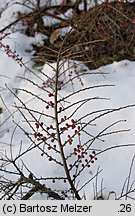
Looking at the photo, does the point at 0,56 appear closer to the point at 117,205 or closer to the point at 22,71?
the point at 22,71

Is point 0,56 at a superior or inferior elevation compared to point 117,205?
superior

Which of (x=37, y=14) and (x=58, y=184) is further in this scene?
(x=37, y=14)

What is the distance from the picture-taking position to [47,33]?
4047mm

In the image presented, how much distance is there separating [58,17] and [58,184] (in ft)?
5.50

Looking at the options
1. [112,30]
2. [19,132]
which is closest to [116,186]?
[19,132]

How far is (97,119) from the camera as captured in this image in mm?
2992

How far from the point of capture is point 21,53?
394cm

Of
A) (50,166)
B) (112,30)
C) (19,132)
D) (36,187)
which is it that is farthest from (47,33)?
(36,187)

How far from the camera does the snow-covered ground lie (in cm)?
270

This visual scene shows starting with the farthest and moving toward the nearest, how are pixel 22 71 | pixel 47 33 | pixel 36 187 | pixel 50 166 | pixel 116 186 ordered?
pixel 47 33
pixel 22 71
pixel 50 166
pixel 116 186
pixel 36 187

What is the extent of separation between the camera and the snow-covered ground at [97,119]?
8.84 ft

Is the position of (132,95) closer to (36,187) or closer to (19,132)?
(19,132)

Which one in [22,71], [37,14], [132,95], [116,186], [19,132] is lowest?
[116,186]

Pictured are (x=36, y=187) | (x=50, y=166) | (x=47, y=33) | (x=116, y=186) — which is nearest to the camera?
(x=36, y=187)
